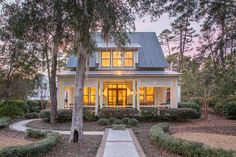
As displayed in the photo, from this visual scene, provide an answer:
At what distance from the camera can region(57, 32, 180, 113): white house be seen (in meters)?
22.0

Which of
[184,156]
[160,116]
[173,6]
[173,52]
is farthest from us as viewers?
[173,52]

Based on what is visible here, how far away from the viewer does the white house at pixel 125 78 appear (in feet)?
72.3

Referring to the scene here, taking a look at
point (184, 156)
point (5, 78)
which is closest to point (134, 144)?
point (184, 156)

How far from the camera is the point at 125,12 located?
37.7 ft

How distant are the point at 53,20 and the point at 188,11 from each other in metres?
6.87

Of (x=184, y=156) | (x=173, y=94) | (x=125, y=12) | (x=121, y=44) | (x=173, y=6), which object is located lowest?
(x=184, y=156)

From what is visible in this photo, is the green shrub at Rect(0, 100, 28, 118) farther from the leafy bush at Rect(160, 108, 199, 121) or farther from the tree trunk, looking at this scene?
the tree trunk

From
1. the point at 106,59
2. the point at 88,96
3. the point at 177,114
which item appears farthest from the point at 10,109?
the point at 177,114

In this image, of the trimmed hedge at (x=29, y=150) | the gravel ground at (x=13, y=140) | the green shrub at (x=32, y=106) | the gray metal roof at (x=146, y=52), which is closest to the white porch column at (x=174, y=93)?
the gray metal roof at (x=146, y=52)

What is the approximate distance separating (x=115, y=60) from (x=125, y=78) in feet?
9.75

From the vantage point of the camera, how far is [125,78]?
22.0 meters

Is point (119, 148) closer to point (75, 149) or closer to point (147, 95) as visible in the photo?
point (75, 149)

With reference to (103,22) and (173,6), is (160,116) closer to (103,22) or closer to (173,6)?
(173,6)

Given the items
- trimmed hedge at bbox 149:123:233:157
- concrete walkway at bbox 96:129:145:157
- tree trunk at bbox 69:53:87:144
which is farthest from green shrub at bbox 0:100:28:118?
trimmed hedge at bbox 149:123:233:157
